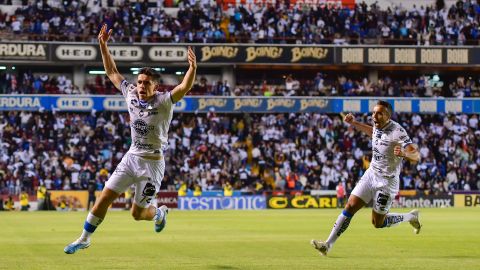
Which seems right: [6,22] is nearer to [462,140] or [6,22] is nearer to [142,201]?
[462,140]

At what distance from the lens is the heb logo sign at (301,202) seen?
46.3m

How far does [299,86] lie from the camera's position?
A: 5578cm

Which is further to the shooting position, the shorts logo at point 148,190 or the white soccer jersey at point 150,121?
the shorts logo at point 148,190

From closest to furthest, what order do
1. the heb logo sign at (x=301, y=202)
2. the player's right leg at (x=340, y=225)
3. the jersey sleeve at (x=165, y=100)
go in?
the jersey sleeve at (x=165, y=100), the player's right leg at (x=340, y=225), the heb logo sign at (x=301, y=202)

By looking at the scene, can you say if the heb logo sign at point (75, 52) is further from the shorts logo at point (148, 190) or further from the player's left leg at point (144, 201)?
the shorts logo at point (148, 190)

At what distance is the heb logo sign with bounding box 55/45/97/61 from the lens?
2053 inches

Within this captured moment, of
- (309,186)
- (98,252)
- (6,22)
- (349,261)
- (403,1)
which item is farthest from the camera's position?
(403,1)

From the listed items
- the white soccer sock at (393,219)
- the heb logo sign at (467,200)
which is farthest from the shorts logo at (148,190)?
the heb logo sign at (467,200)

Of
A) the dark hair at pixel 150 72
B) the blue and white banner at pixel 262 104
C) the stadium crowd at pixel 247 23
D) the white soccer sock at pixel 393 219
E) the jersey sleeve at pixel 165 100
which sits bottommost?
the blue and white banner at pixel 262 104

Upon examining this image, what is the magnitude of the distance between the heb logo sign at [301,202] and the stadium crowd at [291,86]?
32.1 ft

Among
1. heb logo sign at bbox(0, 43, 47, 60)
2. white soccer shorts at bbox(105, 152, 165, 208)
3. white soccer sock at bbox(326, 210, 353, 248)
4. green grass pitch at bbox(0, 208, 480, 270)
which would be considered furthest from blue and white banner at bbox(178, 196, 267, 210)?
white soccer shorts at bbox(105, 152, 165, 208)

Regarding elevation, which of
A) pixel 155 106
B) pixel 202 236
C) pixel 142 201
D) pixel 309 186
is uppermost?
pixel 155 106

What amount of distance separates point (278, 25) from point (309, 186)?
1143cm

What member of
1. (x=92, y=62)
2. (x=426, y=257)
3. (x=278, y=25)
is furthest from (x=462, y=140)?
(x=426, y=257)
